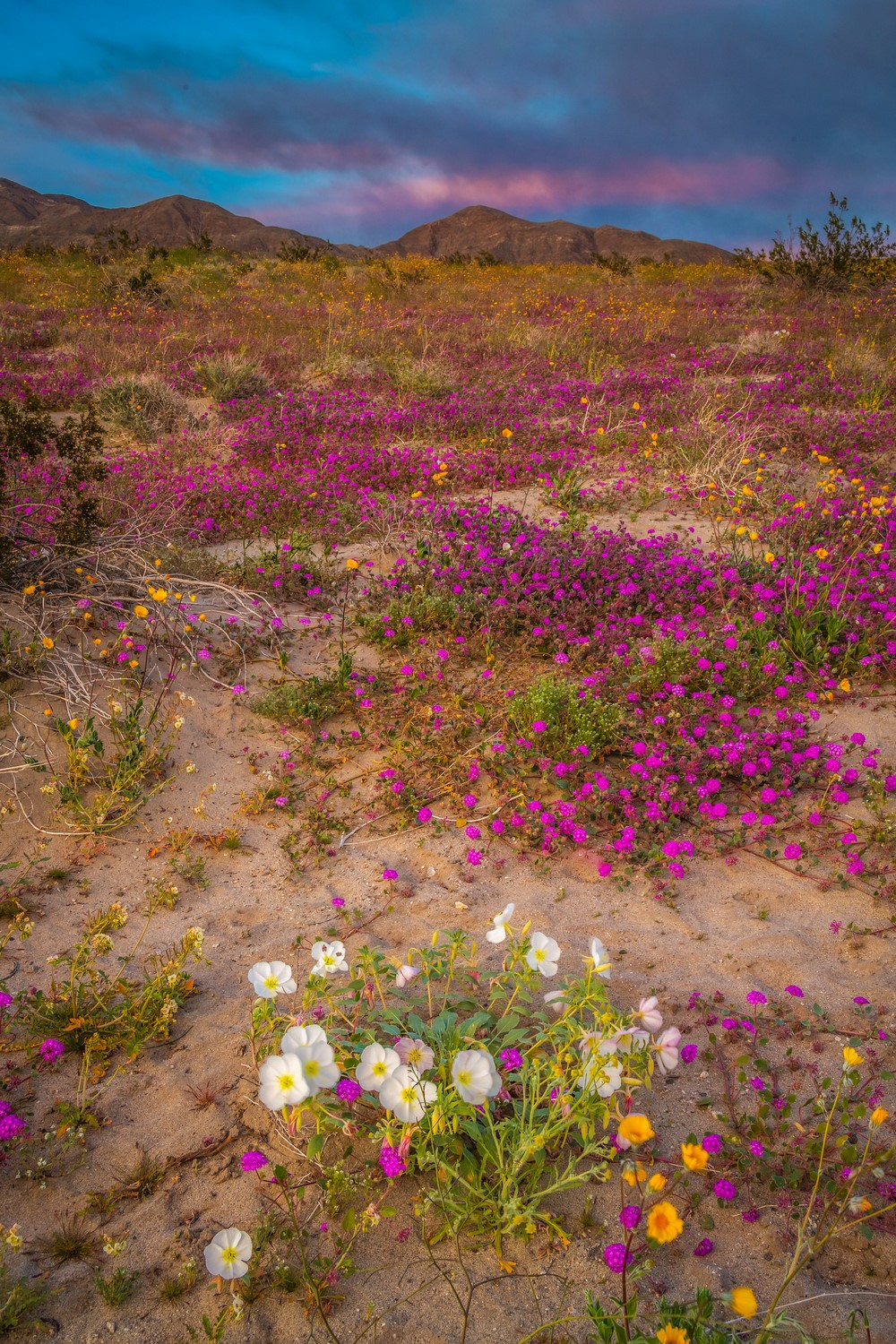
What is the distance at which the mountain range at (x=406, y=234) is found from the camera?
66.2 m

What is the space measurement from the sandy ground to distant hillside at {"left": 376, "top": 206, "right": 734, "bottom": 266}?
72453mm

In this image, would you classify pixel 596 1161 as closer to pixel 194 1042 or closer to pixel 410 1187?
pixel 410 1187

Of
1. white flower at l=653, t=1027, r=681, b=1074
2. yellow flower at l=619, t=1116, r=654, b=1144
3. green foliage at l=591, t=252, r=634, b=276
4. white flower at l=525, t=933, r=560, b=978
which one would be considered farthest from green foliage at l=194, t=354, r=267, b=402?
green foliage at l=591, t=252, r=634, b=276

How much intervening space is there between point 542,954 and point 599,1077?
0.35m

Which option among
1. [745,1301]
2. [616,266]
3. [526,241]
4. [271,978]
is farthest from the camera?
[526,241]

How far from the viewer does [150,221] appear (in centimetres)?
7369

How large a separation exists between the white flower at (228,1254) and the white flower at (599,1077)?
87cm

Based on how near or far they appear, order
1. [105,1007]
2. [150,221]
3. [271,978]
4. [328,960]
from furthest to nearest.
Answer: [150,221] → [105,1007] → [328,960] → [271,978]

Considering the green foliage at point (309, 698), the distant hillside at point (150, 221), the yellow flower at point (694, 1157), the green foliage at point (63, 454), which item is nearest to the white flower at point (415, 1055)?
the yellow flower at point (694, 1157)

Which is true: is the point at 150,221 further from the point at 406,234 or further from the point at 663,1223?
the point at 663,1223

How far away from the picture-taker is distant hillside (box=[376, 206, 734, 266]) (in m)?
67.4

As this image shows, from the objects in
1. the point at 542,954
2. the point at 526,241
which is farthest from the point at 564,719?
the point at 526,241

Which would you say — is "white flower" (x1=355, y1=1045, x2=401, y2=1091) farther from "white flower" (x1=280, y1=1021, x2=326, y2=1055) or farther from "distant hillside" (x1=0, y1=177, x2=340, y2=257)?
"distant hillside" (x1=0, y1=177, x2=340, y2=257)

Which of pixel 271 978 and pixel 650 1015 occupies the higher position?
pixel 650 1015
